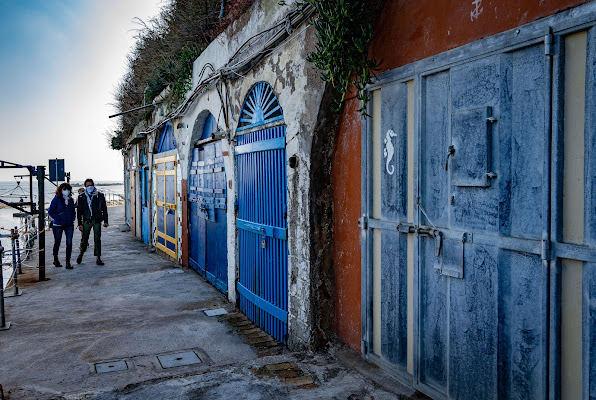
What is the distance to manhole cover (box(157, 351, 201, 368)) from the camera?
17.0 ft

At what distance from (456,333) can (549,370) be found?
28.8 inches

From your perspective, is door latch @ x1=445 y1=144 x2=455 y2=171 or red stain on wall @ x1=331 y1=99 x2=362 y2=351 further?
red stain on wall @ x1=331 y1=99 x2=362 y2=351

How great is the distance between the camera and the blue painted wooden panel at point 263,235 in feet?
18.6

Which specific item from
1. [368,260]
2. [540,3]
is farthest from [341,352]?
[540,3]

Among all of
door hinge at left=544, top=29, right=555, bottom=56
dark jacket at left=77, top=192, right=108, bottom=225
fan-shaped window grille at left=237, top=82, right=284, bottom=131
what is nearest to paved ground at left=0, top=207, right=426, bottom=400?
dark jacket at left=77, top=192, right=108, bottom=225

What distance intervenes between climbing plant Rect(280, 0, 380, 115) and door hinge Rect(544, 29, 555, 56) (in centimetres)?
150

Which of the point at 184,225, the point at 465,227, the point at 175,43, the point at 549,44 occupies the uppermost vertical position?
the point at 175,43

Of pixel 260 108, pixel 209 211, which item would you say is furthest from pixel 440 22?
pixel 209 211

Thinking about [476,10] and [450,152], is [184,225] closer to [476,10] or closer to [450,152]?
[450,152]

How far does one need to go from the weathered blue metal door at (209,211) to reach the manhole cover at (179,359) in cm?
257

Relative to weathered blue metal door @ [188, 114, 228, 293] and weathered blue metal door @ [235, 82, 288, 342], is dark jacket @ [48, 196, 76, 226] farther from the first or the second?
weathered blue metal door @ [235, 82, 288, 342]

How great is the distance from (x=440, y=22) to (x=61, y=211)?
964 cm

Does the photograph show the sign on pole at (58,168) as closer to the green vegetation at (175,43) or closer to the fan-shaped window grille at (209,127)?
the green vegetation at (175,43)

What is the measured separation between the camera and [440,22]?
3.47 meters
